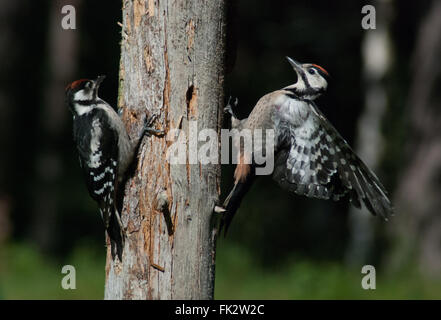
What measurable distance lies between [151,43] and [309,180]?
1.56 m

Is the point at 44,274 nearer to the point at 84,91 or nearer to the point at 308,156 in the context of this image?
the point at 84,91

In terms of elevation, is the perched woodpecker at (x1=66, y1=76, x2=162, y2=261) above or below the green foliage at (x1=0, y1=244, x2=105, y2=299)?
above

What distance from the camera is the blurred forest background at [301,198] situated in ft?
26.9

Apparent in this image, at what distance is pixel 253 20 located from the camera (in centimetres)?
1234

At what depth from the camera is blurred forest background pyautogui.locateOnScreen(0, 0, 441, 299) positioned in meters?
8.21

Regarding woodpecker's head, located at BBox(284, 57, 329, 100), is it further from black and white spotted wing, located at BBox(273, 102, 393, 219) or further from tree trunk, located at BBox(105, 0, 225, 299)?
tree trunk, located at BBox(105, 0, 225, 299)

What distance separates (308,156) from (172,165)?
1304 mm

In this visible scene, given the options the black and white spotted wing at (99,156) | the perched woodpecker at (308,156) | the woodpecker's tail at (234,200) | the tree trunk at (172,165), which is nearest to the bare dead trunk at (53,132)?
the black and white spotted wing at (99,156)

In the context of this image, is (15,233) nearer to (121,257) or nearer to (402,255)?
(402,255)

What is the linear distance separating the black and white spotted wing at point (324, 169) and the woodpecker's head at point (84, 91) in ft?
4.67

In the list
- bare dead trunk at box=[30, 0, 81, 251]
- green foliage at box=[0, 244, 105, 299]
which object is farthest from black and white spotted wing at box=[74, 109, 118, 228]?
bare dead trunk at box=[30, 0, 81, 251]

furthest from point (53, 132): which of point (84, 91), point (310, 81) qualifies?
point (310, 81)

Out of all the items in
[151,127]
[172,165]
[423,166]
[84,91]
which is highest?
[84,91]

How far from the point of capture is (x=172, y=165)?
369 cm
